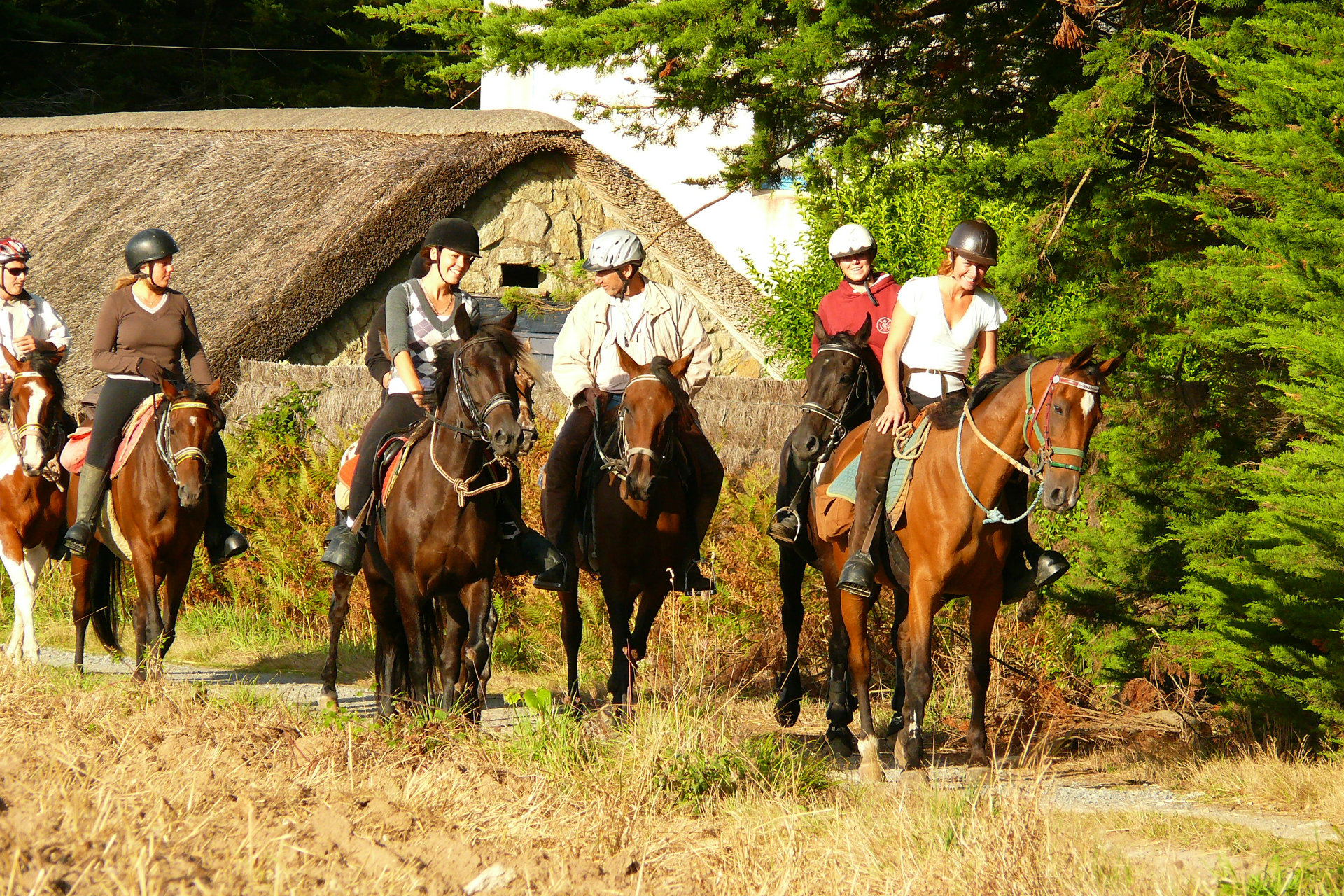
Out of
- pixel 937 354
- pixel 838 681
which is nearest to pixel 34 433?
pixel 838 681

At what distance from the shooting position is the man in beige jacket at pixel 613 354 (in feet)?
26.8

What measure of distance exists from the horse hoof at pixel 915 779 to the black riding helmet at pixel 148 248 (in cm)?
569

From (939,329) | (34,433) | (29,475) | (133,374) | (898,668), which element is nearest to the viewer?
(939,329)

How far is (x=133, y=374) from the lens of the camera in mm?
9078

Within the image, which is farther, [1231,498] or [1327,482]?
[1231,498]

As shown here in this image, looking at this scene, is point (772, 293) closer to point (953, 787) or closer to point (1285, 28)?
point (1285, 28)

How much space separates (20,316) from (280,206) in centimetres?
743

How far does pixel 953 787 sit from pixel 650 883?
1904 mm

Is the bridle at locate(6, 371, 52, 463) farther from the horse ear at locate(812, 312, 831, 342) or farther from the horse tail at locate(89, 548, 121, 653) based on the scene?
the horse ear at locate(812, 312, 831, 342)

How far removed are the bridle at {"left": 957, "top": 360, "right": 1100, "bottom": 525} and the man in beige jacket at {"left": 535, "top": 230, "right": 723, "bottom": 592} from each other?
1.77 meters

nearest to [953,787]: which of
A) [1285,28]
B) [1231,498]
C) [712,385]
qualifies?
[1231,498]

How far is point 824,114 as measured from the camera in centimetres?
913

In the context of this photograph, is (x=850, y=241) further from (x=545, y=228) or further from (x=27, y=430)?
(x=545, y=228)

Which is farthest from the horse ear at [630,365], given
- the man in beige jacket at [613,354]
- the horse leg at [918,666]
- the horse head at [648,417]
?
the horse leg at [918,666]
